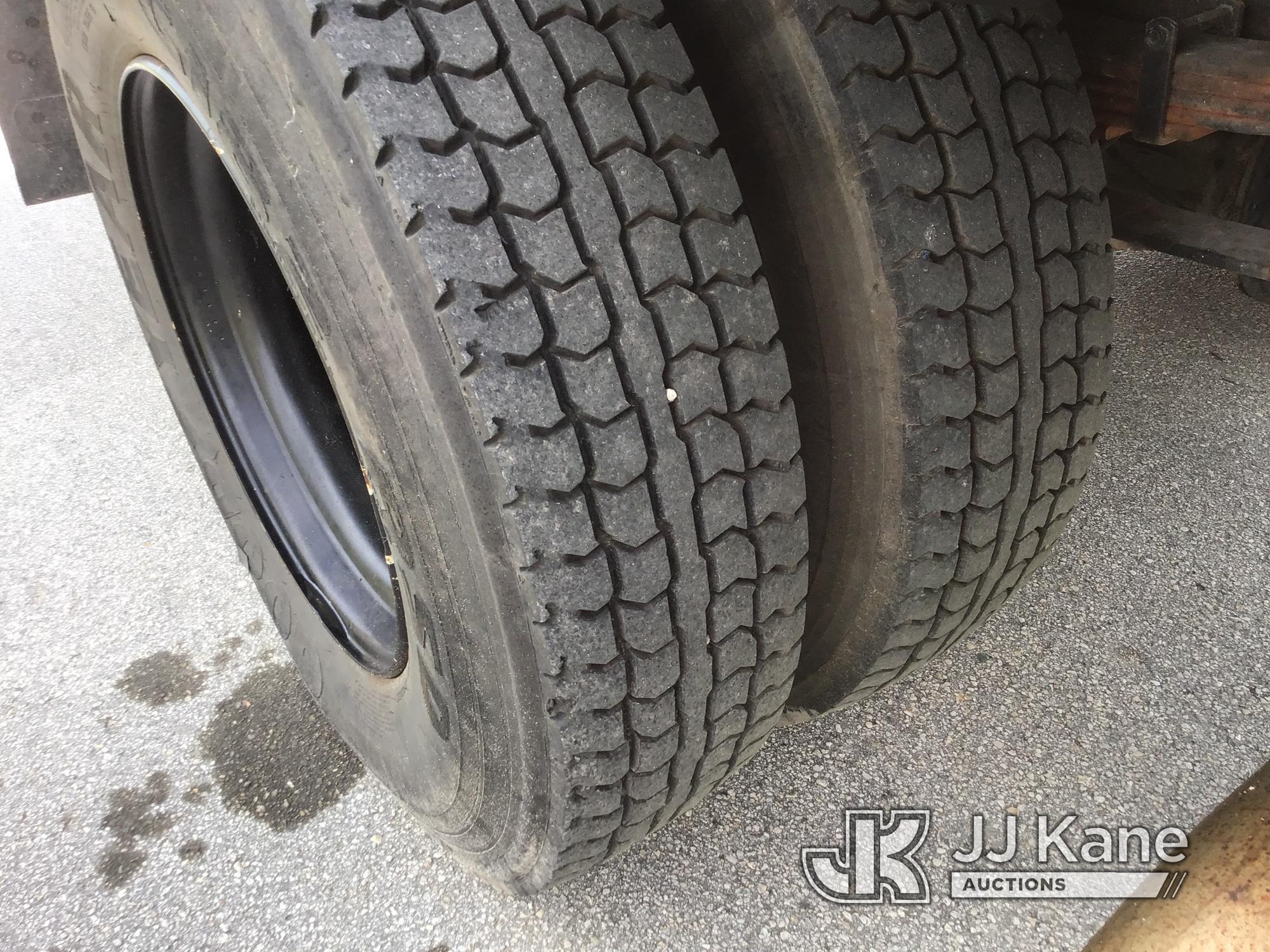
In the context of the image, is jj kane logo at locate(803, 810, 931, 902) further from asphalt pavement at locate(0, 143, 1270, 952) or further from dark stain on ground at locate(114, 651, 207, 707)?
dark stain on ground at locate(114, 651, 207, 707)

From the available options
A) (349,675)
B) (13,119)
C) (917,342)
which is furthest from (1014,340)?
(13,119)

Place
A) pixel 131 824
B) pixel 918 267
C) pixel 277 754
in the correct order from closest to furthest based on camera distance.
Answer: pixel 918 267 → pixel 131 824 → pixel 277 754

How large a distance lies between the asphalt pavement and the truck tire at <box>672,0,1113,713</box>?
406 millimetres

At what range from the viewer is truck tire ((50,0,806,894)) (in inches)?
35.6

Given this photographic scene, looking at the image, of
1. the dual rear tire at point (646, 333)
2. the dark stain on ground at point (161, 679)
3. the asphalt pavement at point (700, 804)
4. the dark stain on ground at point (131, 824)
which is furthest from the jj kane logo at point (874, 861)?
the dark stain on ground at point (161, 679)

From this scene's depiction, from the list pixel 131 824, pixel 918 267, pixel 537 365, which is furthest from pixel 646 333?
pixel 131 824

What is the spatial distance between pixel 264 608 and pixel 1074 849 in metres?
1.79

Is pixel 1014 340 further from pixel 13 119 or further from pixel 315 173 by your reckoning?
pixel 13 119

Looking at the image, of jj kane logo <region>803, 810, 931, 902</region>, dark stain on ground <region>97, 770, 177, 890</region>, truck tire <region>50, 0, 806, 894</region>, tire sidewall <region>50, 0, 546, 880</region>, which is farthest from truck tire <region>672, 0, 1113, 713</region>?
dark stain on ground <region>97, 770, 177, 890</region>

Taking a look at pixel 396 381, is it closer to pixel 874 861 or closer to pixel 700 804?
pixel 700 804

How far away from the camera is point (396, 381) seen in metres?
0.98

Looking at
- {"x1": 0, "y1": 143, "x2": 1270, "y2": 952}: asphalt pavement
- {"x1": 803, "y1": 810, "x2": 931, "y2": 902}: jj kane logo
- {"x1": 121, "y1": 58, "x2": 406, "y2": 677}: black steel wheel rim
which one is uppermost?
{"x1": 121, "y1": 58, "x2": 406, "y2": 677}: black steel wheel rim

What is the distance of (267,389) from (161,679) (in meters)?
0.69

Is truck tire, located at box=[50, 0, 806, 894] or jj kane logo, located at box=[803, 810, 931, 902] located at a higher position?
truck tire, located at box=[50, 0, 806, 894]
